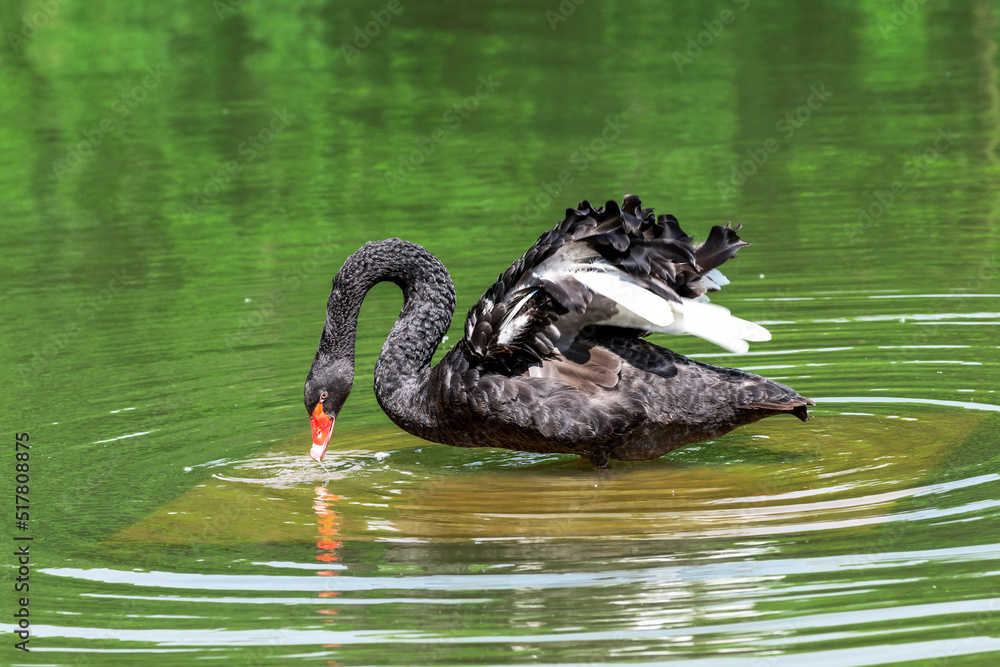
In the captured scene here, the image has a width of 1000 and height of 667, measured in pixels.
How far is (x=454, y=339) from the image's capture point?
9.42 meters

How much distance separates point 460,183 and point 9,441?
7.35 meters

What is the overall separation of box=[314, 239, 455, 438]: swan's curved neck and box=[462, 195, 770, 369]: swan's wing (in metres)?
0.46

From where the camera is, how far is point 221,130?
17.6m

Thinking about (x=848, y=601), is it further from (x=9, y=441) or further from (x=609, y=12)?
(x=609, y=12)

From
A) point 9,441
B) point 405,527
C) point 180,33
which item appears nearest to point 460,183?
point 9,441
